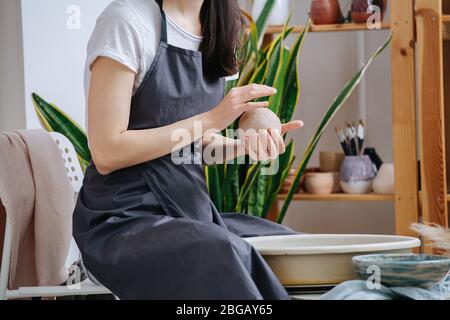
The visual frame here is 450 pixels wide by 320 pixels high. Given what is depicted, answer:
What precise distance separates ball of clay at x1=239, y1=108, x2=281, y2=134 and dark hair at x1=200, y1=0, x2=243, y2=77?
0.18 m

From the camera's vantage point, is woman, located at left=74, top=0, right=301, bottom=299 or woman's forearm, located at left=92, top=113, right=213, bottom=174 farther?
woman's forearm, located at left=92, top=113, right=213, bottom=174

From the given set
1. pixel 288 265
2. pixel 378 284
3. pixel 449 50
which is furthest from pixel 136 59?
pixel 449 50

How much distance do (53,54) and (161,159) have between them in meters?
1.47

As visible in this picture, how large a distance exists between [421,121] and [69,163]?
1161 mm

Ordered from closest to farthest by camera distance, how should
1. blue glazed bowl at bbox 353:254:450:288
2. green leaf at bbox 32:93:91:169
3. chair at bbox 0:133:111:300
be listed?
blue glazed bowl at bbox 353:254:450:288, chair at bbox 0:133:111:300, green leaf at bbox 32:93:91:169

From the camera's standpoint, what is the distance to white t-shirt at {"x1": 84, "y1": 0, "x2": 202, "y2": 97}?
126cm

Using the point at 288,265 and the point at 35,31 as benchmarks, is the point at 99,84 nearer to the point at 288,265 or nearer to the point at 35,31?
the point at 288,265

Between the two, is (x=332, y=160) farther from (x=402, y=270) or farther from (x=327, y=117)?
(x=402, y=270)

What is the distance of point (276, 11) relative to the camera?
273cm

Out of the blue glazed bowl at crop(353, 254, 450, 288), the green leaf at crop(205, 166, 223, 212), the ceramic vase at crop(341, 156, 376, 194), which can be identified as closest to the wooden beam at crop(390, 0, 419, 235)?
the ceramic vase at crop(341, 156, 376, 194)

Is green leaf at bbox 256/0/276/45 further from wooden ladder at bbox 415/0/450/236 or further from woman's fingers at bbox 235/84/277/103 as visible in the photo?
woman's fingers at bbox 235/84/277/103

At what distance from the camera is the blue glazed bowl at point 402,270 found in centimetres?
106

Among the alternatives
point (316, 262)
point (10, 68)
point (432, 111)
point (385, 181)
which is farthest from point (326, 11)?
point (316, 262)

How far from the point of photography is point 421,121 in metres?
2.53
